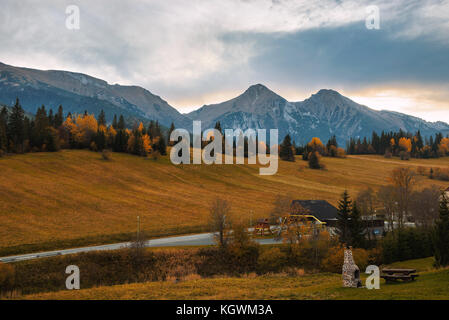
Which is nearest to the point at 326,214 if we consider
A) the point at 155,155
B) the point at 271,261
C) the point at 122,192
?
the point at 271,261

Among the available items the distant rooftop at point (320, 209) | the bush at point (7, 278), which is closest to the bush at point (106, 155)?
the distant rooftop at point (320, 209)

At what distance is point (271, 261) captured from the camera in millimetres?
40906

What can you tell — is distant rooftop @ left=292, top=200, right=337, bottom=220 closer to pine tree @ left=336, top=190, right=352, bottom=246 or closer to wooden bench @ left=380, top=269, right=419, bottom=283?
pine tree @ left=336, top=190, right=352, bottom=246

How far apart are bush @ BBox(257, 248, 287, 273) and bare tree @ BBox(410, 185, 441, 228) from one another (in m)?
26.8

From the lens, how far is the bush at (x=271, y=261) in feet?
133

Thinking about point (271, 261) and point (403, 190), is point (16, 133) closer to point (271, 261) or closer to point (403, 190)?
point (271, 261)

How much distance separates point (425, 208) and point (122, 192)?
63298 mm

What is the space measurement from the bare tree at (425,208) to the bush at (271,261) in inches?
1054

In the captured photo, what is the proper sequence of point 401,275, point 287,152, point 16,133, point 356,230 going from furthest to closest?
point 287,152 < point 16,133 < point 356,230 < point 401,275

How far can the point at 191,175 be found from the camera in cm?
10325

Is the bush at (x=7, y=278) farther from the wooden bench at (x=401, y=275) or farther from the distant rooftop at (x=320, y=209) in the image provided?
the distant rooftop at (x=320, y=209)
